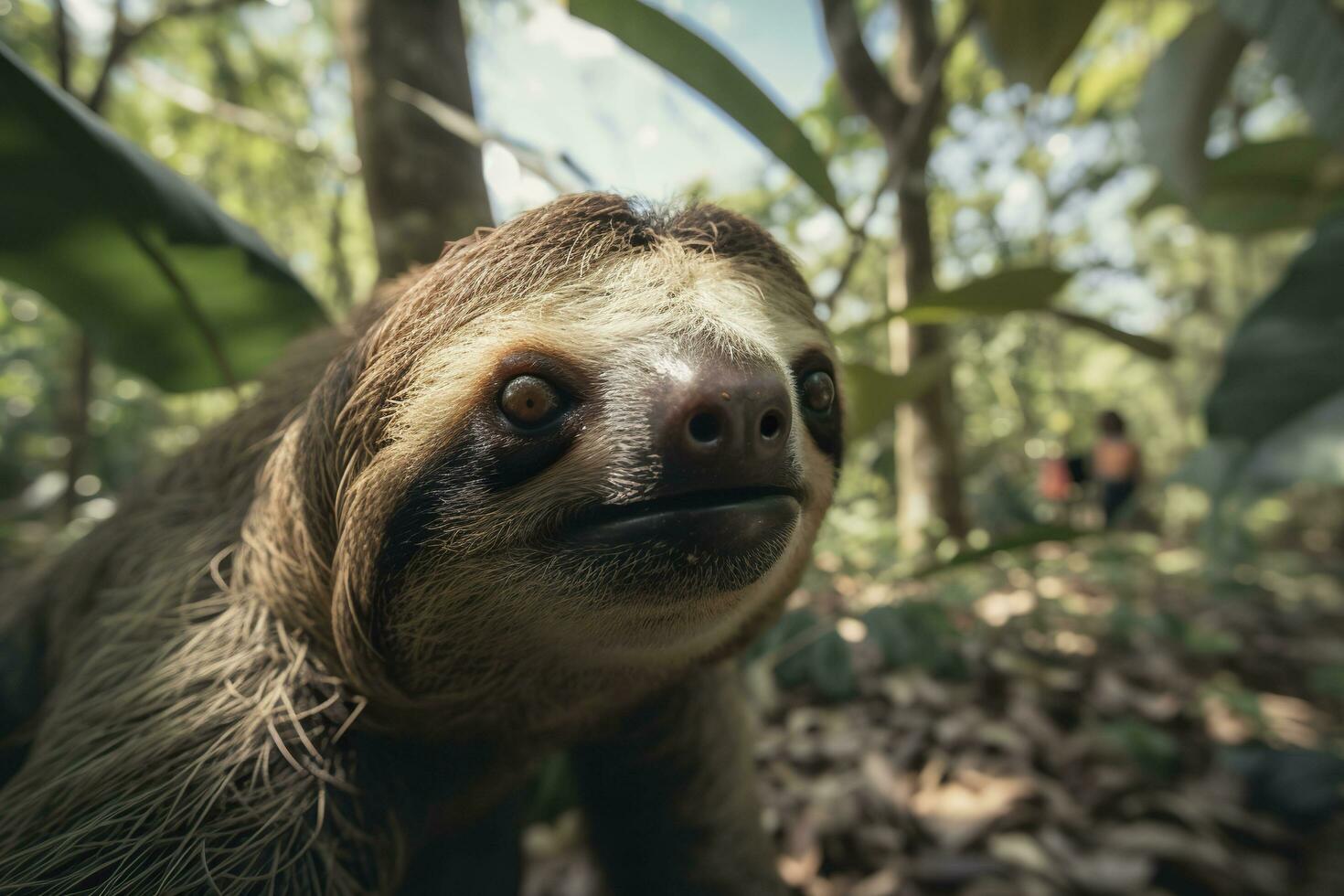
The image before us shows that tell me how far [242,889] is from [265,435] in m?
0.85

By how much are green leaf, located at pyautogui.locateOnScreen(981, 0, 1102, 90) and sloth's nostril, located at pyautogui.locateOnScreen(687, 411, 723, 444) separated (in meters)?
1.83

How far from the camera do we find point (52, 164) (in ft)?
4.98

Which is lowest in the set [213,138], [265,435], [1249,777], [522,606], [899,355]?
[1249,777]

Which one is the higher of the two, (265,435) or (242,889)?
(265,435)

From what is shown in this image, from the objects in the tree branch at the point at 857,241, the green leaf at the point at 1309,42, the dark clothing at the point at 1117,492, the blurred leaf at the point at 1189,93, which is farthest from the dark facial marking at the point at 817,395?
the dark clothing at the point at 1117,492

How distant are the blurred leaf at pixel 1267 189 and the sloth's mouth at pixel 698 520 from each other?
2715 millimetres

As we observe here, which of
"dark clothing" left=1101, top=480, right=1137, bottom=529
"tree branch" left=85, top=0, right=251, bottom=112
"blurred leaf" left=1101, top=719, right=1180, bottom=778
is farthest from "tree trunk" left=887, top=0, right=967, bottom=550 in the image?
Result: "tree branch" left=85, top=0, right=251, bottom=112

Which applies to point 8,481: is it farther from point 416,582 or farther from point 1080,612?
point 1080,612

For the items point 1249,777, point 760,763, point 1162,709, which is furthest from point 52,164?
point 1162,709

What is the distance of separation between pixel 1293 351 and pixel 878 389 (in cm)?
122

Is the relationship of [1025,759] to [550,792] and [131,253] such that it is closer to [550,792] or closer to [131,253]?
[550,792]

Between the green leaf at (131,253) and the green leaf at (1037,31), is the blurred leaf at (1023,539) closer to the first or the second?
the green leaf at (1037,31)

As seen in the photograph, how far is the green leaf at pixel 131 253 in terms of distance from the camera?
4.70 feet

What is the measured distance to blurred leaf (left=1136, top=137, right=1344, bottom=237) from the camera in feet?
9.11
